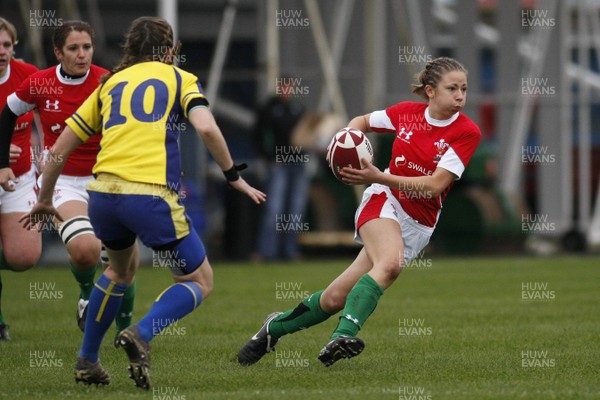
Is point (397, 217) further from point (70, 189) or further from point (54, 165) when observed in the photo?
point (70, 189)

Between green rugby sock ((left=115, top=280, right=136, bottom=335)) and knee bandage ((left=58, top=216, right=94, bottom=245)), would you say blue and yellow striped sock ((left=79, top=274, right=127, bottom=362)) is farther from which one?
green rugby sock ((left=115, top=280, right=136, bottom=335))

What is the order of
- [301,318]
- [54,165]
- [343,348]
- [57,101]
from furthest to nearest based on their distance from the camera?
[57,101] < [301,318] < [343,348] < [54,165]

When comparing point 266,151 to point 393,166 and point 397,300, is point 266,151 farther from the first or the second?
point 393,166

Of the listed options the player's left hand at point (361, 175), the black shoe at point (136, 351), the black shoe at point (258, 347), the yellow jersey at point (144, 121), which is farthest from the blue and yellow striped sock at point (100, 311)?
the player's left hand at point (361, 175)

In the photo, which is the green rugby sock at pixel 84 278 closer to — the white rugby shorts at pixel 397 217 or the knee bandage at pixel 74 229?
the knee bandage at pixel 74 229

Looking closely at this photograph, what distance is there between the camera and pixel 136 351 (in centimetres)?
579

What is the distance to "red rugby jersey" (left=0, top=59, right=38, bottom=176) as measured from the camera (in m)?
8.67

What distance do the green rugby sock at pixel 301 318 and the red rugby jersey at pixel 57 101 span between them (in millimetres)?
2067

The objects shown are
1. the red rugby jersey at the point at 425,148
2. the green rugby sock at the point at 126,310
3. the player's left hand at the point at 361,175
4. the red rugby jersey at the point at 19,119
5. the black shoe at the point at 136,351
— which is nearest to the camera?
the black shoe at the point at 136,351

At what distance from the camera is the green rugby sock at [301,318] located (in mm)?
7102

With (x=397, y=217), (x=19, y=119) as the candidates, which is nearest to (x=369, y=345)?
(x=397, y=217)

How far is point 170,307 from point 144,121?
37.4 inches

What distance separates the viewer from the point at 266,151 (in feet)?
57.4

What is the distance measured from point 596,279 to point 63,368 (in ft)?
26.9
